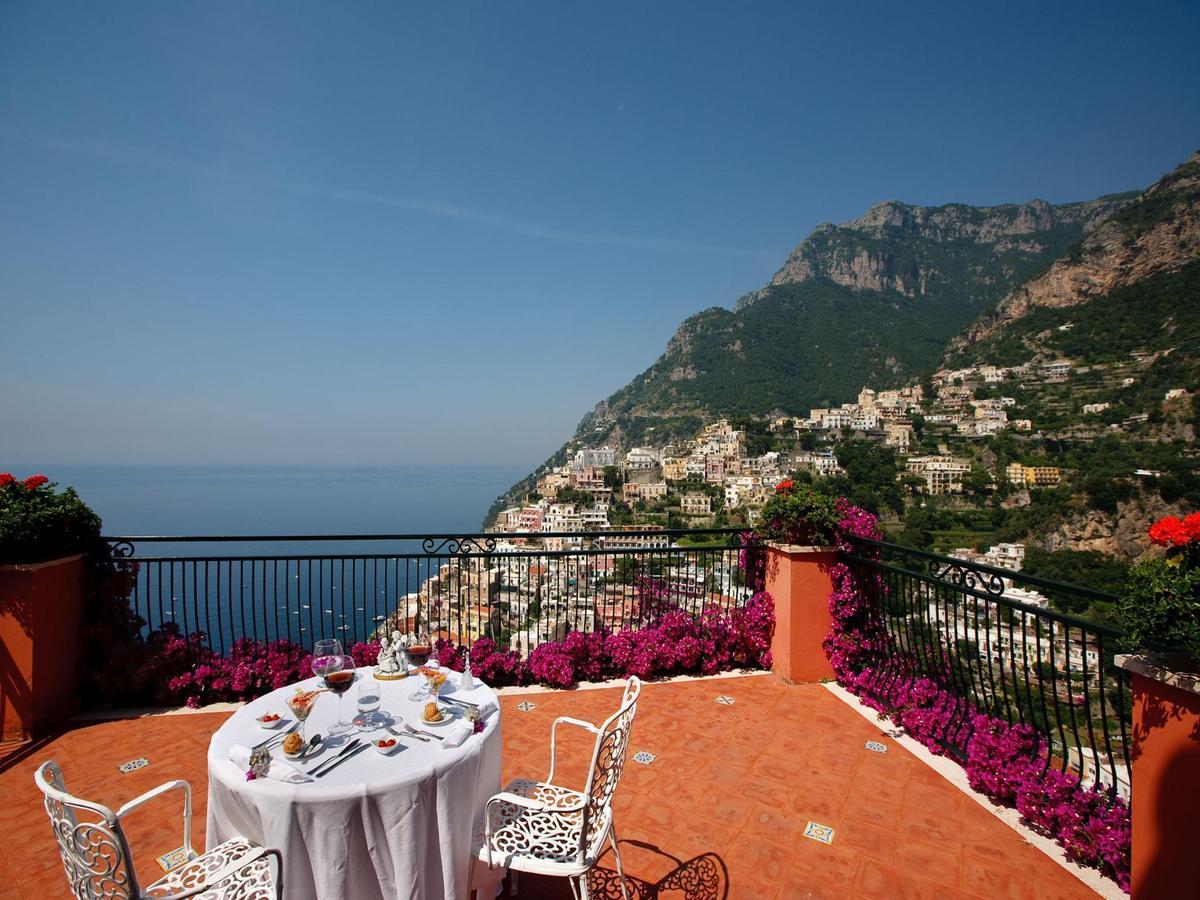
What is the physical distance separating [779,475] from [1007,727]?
202 feet

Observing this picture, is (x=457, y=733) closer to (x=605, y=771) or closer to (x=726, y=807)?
(x=605, y=771)

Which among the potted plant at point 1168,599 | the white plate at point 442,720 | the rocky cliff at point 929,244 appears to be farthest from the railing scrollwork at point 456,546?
the rocky cliff at point 929,244

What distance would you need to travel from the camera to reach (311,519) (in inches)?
4446

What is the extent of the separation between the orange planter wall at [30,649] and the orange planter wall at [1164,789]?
626 centimetres

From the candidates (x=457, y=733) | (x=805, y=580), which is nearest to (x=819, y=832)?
(x=457, y=733)

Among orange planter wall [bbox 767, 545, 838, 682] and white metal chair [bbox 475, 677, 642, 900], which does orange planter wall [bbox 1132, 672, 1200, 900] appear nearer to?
white metal chair [bbox 475, 677, 642, 900]

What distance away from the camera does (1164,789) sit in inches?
80.4

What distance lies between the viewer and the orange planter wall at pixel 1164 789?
77.2 inches

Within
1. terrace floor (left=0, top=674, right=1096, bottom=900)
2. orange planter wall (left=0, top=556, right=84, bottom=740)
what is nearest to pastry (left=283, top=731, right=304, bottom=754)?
terrace floor (left=0, top=674, right=1096, bottom=900)

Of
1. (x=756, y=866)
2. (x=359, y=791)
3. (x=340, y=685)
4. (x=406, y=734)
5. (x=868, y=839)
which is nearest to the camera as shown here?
(x=359, y=791)

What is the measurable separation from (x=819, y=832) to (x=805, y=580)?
2.18 m

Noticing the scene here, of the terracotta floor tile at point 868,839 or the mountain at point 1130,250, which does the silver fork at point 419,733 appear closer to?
the terracotta floor tile at point 868,839

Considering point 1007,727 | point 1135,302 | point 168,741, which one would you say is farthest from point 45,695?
point 1135,302

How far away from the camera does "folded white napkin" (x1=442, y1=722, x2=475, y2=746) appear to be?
2055 mm
